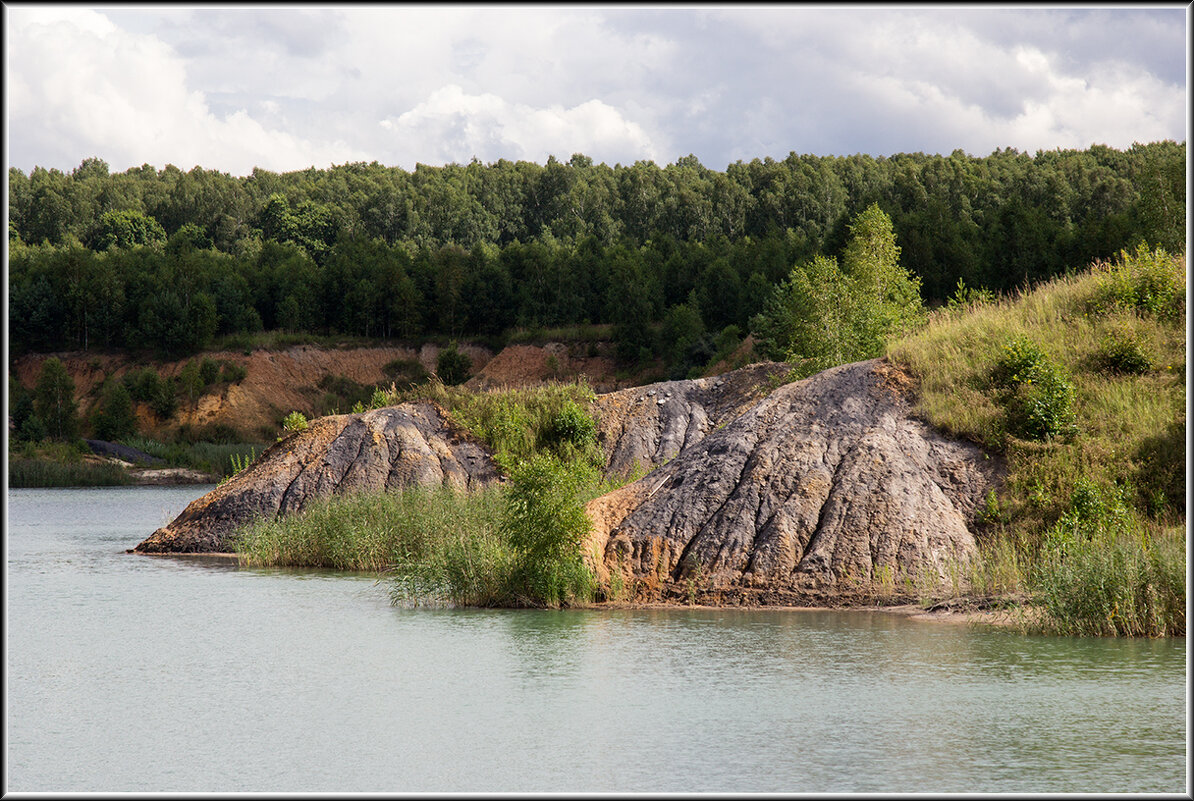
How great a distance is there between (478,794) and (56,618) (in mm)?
14868

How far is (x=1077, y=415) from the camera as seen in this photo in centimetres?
2358

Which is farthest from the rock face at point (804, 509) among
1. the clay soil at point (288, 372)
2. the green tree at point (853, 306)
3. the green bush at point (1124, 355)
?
the clay soil at point (288, 372)

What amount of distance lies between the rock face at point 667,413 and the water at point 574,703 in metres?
17.6

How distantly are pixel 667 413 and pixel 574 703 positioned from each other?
89.1 ft

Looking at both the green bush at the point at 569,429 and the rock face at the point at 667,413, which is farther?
the green bush at the point at 569,429

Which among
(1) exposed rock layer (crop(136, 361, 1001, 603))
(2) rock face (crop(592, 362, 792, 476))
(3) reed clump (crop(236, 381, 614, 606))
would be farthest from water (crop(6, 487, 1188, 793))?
(2) rock face (crop(592, 362, 792, 476))

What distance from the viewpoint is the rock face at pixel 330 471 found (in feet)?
112

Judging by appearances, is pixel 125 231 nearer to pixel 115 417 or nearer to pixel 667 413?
pixel 115 417

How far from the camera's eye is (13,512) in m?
50.3

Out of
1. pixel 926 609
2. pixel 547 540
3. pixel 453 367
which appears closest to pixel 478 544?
pixel 547 540

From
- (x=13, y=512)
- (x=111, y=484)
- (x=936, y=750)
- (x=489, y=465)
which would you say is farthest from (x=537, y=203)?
(x=936, y=750)

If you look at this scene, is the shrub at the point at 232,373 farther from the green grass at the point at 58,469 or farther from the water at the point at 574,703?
the water at the point at 574,703

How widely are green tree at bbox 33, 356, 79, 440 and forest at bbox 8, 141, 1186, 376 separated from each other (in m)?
13.2

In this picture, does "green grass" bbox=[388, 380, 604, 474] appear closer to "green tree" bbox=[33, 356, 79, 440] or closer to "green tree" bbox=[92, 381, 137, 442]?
"green tree" bbox=[33, 356, 79, 440]
